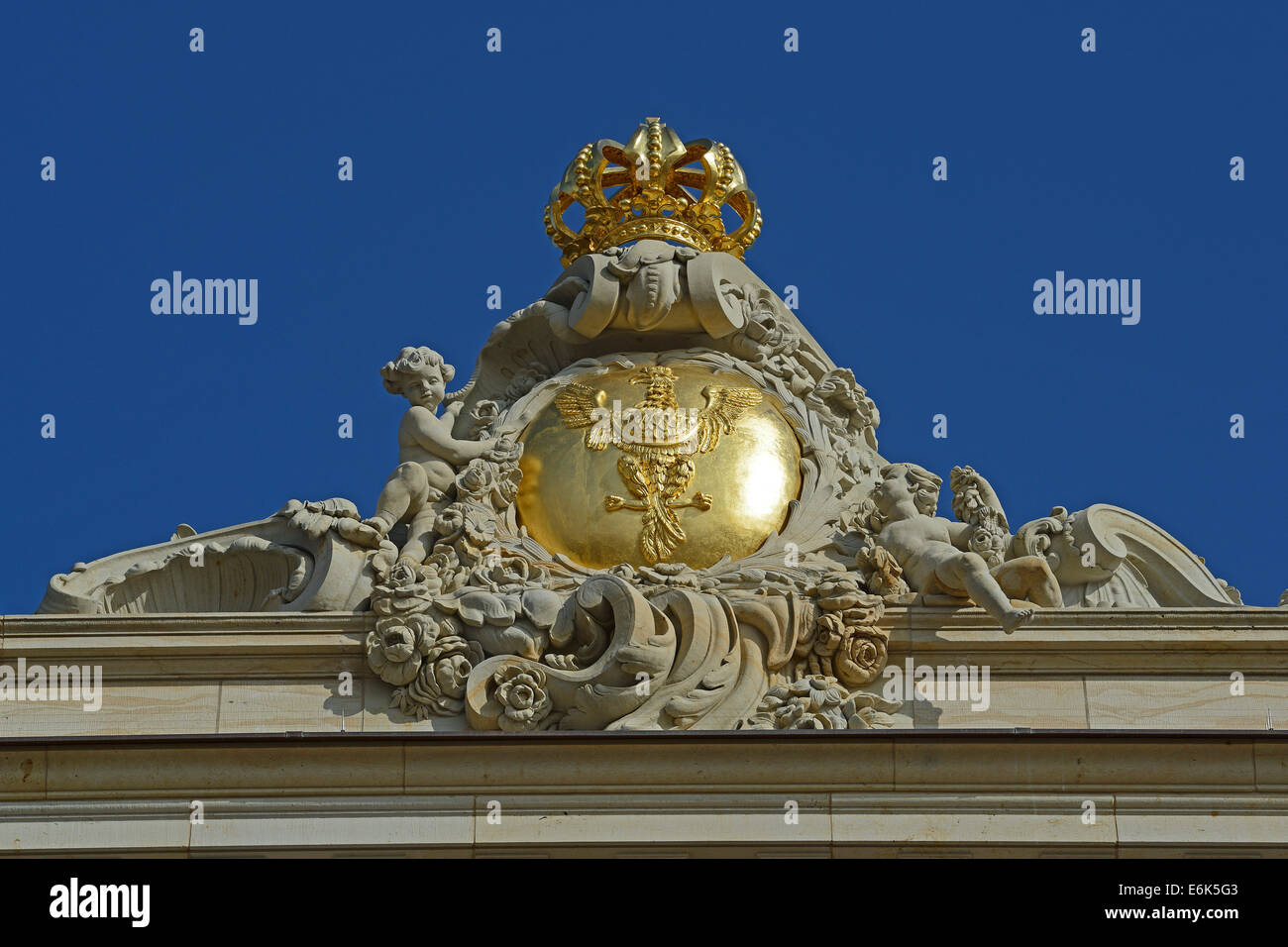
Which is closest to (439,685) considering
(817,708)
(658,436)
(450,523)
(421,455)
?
(450,523)

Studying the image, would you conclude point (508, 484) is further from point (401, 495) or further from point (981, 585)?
point (981, 585)

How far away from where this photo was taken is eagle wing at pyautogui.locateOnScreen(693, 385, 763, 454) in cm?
1656

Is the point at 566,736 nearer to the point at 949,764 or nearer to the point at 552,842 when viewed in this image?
the point at 552,842

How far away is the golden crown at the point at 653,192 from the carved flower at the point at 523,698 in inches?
171

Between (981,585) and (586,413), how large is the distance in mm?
3039

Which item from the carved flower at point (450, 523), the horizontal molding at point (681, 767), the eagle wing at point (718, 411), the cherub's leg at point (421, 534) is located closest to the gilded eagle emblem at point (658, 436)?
the eagle wing at point (718, 411)

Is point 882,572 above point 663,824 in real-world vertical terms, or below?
above

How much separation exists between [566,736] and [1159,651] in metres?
3.66

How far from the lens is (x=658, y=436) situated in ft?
54.1

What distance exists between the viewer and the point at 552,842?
14312mm

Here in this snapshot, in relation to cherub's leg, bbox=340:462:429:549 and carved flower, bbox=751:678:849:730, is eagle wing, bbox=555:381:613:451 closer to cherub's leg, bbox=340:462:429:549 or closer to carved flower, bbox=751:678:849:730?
cherub's leg, bbox=340:462:429:549

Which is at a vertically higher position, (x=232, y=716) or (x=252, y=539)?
(x=252, y=539)
